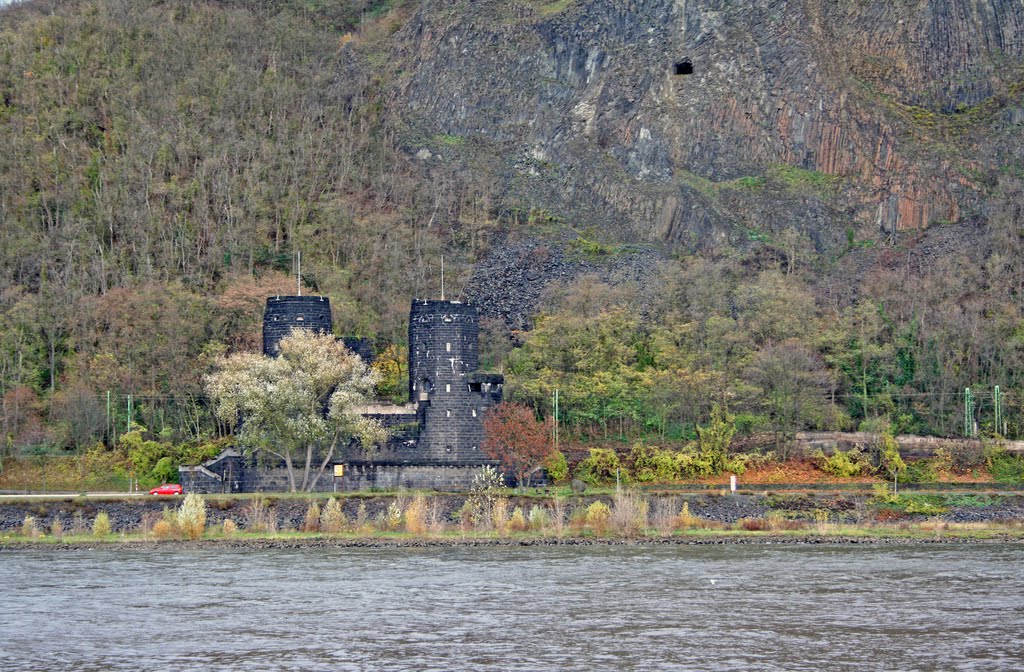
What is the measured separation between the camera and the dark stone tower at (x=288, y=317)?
84000mm

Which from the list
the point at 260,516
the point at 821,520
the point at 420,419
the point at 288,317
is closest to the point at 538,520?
the point at 260,516

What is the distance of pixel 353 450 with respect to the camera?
81.8 m

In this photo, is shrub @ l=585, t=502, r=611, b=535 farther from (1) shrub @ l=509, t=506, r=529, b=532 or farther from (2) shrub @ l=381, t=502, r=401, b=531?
(2) shrub @ l=381, t=502, r=401, b=531

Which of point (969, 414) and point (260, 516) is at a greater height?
point (969, 414)

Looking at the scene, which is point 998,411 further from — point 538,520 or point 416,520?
point 416,520

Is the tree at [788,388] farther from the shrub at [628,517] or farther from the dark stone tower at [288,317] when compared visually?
the dark stone tower at [288,317]

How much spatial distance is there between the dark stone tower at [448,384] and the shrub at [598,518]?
13478 millimetres

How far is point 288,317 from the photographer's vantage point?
276ft

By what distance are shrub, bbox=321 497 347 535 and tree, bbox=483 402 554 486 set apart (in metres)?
12.8

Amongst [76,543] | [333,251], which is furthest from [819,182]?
[76,543]

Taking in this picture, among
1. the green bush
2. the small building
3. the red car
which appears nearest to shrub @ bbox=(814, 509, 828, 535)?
the green bush

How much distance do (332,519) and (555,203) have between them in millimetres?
51589

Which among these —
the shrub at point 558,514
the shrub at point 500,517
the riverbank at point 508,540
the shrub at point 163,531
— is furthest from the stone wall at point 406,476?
the shrub at point 163,531

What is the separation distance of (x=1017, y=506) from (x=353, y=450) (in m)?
34.1
